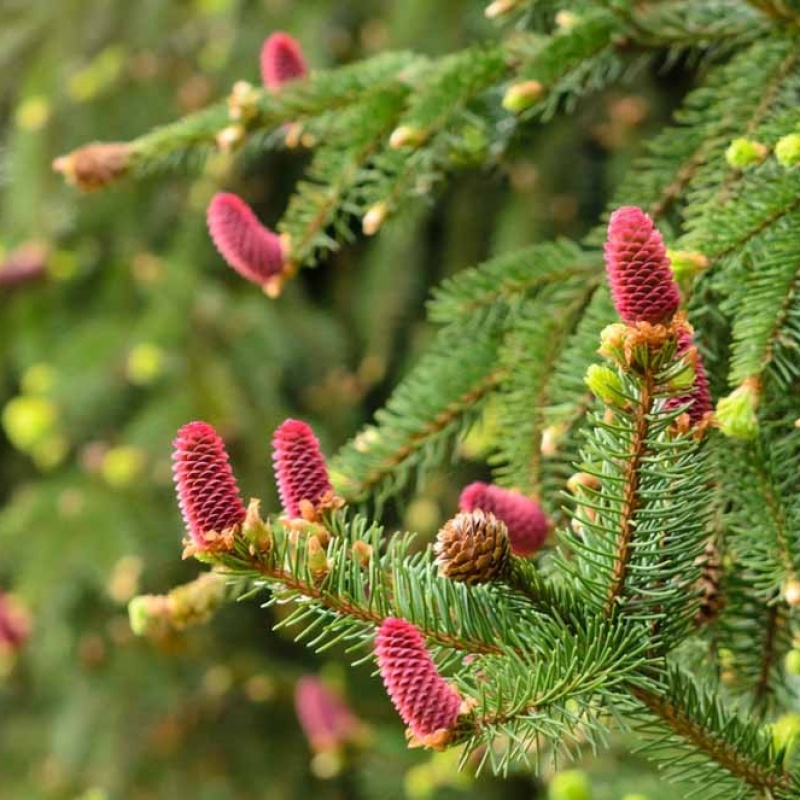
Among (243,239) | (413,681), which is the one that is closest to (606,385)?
(413,681)

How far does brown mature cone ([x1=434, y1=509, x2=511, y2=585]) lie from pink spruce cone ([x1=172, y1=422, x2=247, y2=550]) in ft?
0.31

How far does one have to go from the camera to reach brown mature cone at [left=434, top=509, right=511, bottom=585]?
19.1 inches

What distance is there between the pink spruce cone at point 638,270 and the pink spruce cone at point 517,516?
0.17 meters

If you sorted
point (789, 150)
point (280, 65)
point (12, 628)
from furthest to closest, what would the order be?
point (12, 628) → point (280, 65) → point (789, 150)

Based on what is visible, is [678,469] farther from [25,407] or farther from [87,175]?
[25,407]

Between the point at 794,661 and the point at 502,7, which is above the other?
the point at 502,7

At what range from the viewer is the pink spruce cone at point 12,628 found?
5.53ft

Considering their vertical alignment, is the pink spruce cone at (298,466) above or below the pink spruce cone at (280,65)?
below

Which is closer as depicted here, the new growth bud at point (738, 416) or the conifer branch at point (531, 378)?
the new growth bud at point (738, 416)

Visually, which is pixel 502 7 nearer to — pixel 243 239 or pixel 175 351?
pixel 243 239

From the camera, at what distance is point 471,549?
1.59 feet

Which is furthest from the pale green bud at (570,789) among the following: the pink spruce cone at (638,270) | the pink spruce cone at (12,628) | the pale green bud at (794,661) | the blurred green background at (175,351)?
the pink spruce cone at (12,628)

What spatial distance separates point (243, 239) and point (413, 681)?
1.34 ft

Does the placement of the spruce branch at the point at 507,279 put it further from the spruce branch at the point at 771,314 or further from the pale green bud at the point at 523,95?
the spruce branch at the point at 771,314
